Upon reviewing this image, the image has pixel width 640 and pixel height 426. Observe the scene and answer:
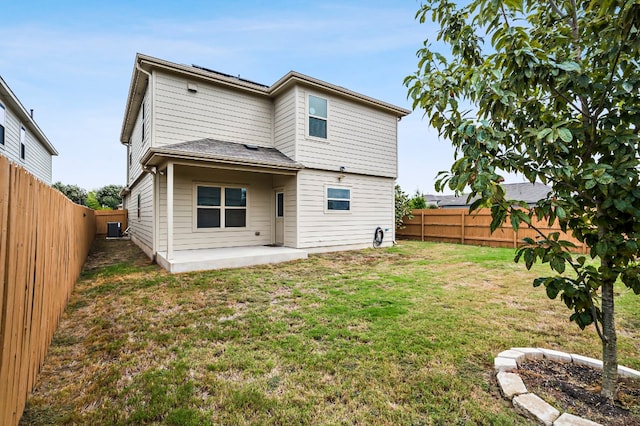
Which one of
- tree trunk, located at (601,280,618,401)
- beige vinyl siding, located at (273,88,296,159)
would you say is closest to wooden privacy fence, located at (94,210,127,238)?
beige vinyl siding, located at (273,88,296,159)

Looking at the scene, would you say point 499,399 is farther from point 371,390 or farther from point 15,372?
point 15,372

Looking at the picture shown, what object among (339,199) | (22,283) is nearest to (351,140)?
(339,199)

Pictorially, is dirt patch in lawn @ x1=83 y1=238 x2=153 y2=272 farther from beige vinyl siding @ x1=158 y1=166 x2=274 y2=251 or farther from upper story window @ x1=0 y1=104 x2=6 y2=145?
upper story window @ x1=0 y1=104 x2=6 y2=145

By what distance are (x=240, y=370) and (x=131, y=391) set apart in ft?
2.77

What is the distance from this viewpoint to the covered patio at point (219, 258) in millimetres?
6766

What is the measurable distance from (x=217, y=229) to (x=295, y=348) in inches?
268

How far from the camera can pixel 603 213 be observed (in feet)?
6.59

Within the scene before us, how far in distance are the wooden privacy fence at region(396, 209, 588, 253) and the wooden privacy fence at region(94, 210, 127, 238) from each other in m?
14.6

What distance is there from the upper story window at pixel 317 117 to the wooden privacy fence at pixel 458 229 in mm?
6364

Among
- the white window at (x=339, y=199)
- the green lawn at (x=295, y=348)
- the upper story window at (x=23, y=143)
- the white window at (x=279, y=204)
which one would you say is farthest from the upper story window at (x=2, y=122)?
the white window at (x=339, y=199)

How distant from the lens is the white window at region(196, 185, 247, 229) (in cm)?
891

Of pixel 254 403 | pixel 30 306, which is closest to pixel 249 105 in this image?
pixel 30 306

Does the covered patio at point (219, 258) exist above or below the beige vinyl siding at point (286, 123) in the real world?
below

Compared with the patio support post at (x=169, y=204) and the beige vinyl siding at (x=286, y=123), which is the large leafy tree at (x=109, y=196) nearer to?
the beige vinyl siding at (x=286, y=123)
